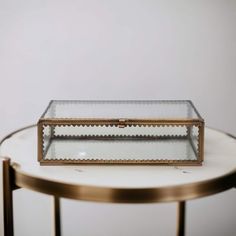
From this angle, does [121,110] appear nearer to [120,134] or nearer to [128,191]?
[120,134]

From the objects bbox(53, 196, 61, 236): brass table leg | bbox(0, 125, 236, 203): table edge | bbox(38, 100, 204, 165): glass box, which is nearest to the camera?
bbox(0, 125, 236, 203): table edge

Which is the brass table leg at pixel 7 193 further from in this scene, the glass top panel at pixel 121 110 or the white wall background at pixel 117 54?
the white wall background at pixel 117 54

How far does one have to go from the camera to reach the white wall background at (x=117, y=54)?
1146mm

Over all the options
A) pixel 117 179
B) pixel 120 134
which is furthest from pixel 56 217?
pixel 117 179

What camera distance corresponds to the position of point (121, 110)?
976mm

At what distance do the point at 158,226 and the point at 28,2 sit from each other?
641 mm

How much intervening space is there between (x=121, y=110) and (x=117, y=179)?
237mm

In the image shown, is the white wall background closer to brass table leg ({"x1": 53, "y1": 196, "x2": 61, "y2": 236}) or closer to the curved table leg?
brass table leg ({"x1": 53, "y1": 196, "x2": 61, "y2": 236})

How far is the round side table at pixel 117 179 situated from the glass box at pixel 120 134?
2 centimetres

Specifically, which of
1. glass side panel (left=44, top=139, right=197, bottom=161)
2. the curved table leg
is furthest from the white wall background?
the curved table leg

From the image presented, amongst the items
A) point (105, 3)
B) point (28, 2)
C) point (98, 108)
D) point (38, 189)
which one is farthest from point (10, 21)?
point (38, 189)

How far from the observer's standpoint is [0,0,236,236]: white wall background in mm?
1146

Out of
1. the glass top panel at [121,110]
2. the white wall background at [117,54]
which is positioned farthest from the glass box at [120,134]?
the white wall background at [117,54]

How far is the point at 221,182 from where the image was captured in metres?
0.78
